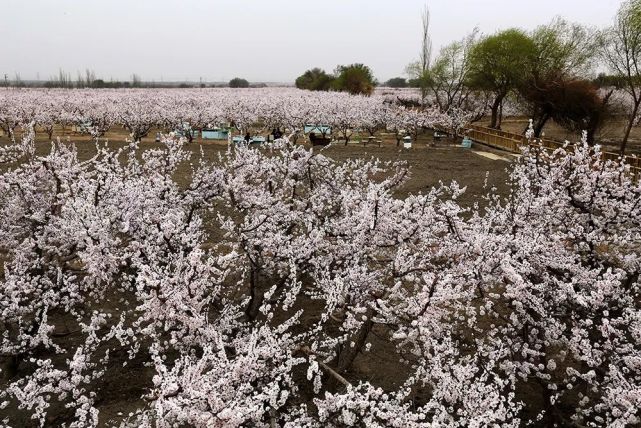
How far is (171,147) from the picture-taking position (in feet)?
29.5

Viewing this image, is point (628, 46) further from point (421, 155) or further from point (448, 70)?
point (448, 70)

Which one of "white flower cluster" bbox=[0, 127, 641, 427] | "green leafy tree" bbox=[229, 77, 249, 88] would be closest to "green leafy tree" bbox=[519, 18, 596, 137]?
"white flower cluster" bbox=[0, 127, 641, 427]

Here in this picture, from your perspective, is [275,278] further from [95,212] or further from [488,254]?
[488,254]

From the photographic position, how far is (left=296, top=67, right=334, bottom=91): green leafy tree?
84.0m

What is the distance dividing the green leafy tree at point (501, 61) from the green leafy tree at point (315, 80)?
37.5 meters

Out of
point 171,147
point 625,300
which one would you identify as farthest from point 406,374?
point 171,147

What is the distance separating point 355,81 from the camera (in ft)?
237

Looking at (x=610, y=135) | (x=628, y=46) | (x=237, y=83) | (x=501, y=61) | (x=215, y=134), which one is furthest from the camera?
(x=237, y=83)

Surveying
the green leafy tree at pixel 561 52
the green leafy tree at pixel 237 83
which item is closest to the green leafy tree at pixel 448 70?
Result: the green leafy tree at pixel 561 52

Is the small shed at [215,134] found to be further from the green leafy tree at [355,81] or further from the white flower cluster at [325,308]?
the green leafy tree at [355,81]

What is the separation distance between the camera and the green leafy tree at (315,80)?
84.0 metres

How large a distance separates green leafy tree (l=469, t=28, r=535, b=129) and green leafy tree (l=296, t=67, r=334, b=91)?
37.5m

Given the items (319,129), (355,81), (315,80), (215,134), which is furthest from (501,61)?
(315,80)

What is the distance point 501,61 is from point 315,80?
166ft
